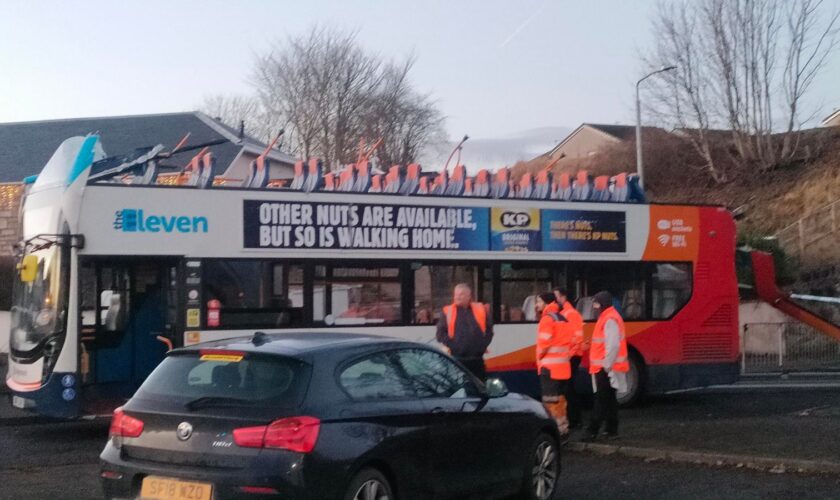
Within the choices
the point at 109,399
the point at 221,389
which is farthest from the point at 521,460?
the point at 109,399

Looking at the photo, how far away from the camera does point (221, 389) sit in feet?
22.5

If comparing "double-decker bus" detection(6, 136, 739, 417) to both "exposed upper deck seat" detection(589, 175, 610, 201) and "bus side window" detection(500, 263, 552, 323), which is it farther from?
"exposed upper deck seat" detection(589, 175, 610, 201)

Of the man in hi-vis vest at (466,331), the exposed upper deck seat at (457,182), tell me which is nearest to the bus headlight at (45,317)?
the man in hi-vis vest at (466,331)

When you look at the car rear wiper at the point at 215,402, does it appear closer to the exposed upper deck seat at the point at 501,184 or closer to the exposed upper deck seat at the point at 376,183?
the exposed upper deck seat at the point at 376,183

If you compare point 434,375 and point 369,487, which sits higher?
point 434,375

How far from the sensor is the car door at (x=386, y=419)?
22.5 ft

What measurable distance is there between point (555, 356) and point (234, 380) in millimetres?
6165

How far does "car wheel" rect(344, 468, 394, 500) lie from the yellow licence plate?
0.87 metres

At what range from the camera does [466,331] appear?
41.6ft

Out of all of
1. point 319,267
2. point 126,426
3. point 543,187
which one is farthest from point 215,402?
point 543,187

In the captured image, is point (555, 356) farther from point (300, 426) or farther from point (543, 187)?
point (300, 426)

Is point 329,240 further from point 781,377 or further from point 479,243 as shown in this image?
point 781,377

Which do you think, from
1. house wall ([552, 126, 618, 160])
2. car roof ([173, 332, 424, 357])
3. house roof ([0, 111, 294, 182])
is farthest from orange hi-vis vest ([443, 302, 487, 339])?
house wall ([552, 126, 618, 160])

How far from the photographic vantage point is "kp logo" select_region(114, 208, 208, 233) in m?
12.9
